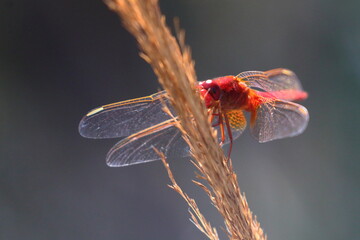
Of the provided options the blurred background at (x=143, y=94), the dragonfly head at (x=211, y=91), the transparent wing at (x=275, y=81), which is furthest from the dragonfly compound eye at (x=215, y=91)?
the blurred background at (x=143, y=94)

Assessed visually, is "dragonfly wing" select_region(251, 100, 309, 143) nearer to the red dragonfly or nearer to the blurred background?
the red dragonfly

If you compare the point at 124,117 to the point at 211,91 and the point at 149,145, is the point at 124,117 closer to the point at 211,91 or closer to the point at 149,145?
the point at 149,145

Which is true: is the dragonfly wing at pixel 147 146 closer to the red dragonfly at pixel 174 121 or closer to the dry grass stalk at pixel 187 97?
the red dragonfly at pixel 174 121

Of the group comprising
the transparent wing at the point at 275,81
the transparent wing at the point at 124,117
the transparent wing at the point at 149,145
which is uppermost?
the transparent wing at the point at 124,117

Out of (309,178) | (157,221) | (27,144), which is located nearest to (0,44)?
(27,144)

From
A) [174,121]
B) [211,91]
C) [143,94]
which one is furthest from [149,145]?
[143,94]

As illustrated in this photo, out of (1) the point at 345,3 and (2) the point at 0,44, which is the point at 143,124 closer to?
(2) the point at 0,44

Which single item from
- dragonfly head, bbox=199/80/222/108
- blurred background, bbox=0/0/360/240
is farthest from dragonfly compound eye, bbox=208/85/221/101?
blurred background, bbox=0/0/360/240
